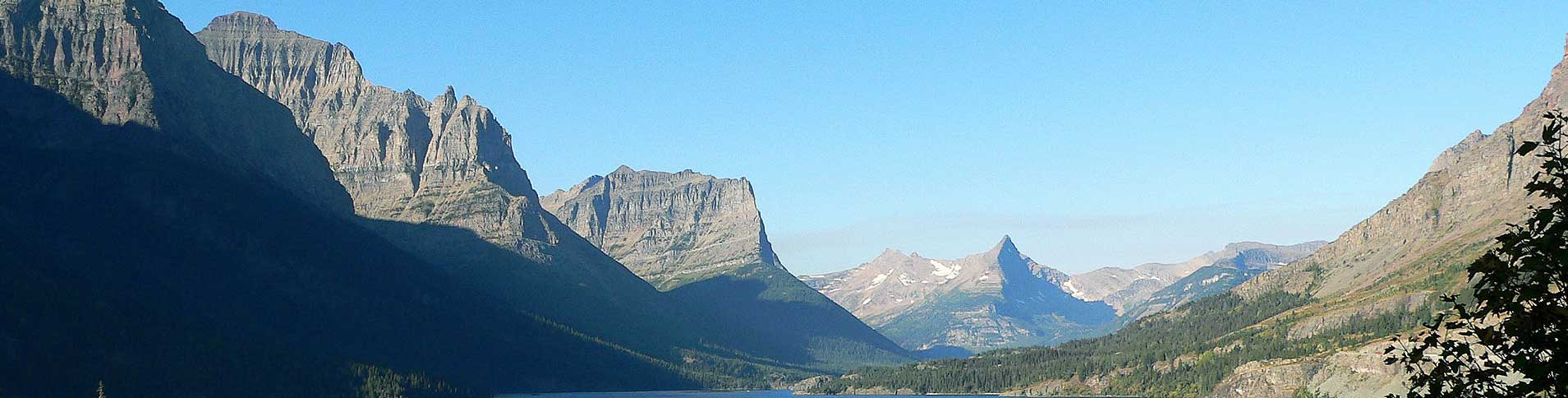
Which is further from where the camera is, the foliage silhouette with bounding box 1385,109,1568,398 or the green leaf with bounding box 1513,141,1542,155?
the green leaf with bounding box 1513,141,1542,155

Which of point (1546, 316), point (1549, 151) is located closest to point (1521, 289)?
point (1546, 316)

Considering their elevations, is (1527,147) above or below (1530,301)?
above

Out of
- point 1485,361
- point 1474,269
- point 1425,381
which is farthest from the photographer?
point 1425,381

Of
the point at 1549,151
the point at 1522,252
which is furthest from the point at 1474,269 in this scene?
the point at 1549,151

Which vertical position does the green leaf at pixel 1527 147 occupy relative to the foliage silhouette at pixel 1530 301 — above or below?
above

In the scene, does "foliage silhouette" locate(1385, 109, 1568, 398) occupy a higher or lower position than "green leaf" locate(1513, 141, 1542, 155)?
lower

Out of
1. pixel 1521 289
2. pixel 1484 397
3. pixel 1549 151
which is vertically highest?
pixel 1549 151

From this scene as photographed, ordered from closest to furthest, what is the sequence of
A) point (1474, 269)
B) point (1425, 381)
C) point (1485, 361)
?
point (1474, 269) → point (1485, 361) → point (1425, 381)

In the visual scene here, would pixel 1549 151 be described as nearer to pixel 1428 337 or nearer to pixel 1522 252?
pixel 1522 252

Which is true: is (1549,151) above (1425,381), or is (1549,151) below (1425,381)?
above

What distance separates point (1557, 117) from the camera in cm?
2119

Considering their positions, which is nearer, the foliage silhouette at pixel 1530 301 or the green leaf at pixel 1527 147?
the foliage silhouette at pixel 1530 301

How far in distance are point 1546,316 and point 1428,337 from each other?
1.89 metres

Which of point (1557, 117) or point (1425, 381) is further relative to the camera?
point (1425, 381)
